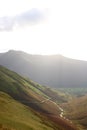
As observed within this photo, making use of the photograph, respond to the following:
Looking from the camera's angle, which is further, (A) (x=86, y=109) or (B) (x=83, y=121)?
(A) (x=86, y=109)

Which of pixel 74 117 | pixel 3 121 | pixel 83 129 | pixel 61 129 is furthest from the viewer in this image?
pixel 74 117

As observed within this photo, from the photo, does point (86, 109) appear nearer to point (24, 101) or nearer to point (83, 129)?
point (24, 101)

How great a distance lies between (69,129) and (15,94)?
242ft

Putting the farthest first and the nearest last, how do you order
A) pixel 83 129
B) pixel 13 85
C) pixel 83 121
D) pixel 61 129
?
pixel 13 85 < pixel 83 121 < pixel 83 129 < pixel 61 129

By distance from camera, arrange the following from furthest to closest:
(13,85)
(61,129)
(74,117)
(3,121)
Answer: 1. (13,85)
2. (74,117)
3. (61,129)
4. (3,121)

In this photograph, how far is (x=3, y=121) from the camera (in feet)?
191

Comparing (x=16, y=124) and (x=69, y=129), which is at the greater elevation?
(x=69, y=129)

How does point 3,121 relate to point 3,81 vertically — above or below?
below

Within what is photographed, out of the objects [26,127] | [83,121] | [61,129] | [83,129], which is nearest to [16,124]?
[26,127]

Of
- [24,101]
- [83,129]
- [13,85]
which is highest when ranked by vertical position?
[13,85]

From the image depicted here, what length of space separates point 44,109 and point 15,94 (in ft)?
65.4

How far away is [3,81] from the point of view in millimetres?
173750

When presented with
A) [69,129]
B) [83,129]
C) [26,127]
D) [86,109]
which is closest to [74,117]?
[86,109]

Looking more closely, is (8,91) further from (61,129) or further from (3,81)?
(61,129)
